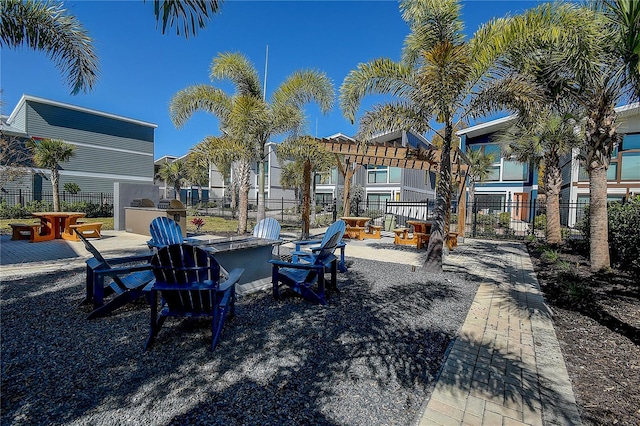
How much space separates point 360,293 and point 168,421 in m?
3.59

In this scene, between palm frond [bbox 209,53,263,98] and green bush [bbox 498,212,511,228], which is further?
green bush [bbox 498,212,511,228]

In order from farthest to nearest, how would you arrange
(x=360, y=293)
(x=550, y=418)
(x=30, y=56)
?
(x=30, y=56)
(x=360, y=293)
(x=550, y=418)

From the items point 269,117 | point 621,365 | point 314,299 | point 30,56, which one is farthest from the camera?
point 269,117

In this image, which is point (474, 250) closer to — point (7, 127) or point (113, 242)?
point (113, 242)

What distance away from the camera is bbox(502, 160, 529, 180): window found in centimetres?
2259

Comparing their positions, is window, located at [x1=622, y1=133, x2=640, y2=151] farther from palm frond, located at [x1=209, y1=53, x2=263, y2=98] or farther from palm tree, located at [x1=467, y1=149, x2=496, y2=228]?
palm frond, located at [x1=209, y1=53, x2=263, y2=98]

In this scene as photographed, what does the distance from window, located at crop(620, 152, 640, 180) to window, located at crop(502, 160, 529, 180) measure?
17.1 ft

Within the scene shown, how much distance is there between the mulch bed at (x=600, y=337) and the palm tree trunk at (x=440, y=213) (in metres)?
2.04

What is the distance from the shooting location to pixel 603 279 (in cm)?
631

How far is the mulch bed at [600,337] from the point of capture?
2.47m

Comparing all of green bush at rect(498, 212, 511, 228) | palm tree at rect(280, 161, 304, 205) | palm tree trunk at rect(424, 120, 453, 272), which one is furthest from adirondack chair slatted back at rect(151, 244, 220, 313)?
palm tree at rect(280, 161, 304, 205)

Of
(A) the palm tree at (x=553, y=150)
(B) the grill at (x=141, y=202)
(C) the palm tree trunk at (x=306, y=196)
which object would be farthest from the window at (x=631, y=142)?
(B) the grill at (x=141, y=202)

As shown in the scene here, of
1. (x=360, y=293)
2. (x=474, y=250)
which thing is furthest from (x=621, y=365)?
(x=474, y=250)

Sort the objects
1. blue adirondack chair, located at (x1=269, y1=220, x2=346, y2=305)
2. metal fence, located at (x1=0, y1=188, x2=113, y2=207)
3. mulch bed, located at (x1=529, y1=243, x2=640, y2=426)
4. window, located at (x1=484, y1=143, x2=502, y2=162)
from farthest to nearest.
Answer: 1. window, located at (x1=484, y1=143, x2=502, y2=162)
2. metal fence, located at (x1=0, y1=188, x2=113, y2=207)
3. blue adirondack chair, located at (x1=269, y1=220, x2=346, y2=305)
4. mulch bed, located at (x1=529, y1=243, x2=640, y2=426)
